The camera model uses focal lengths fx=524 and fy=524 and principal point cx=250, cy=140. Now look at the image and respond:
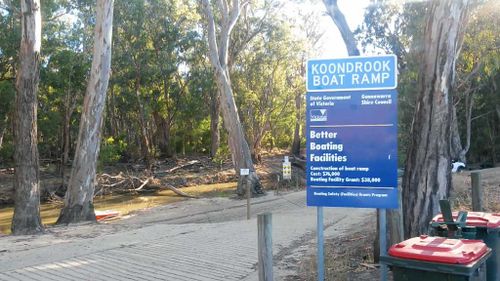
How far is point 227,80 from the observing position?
25000 mm

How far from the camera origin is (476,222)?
5.04m

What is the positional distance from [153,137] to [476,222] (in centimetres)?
3964

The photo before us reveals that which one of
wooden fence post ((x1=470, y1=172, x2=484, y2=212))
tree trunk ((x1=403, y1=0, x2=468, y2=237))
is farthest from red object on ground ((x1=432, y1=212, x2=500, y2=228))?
wooden fence post ((x1=470, y1=172, x2=484, y2=212))

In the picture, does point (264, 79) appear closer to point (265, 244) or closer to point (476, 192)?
point (476, 192)

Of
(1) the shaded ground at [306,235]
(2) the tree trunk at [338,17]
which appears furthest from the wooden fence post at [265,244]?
(2) the tree trunk at [338,17]

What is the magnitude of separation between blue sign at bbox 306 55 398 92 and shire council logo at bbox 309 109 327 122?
0.21m

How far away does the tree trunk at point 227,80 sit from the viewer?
24.6m

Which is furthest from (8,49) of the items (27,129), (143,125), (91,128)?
(27,129)

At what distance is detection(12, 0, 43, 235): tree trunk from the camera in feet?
45.6

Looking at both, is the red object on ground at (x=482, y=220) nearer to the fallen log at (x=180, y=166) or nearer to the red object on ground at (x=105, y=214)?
the red object on ground at (x=105, y=214)

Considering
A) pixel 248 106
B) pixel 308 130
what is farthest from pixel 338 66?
pixel 248 106

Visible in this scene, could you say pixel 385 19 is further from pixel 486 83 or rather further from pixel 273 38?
pixel 486 83

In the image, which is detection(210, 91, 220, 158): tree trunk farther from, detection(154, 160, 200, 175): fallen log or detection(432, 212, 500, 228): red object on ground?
detection(432, 212, 500, 228): red object on ground

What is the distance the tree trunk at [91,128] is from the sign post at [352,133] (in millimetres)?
12737
